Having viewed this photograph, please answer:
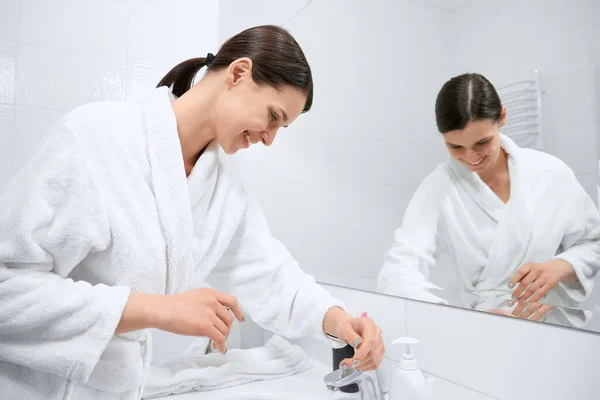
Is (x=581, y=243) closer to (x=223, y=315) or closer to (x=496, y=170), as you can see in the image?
(x=496, y=170)

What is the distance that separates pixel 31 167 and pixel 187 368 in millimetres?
699

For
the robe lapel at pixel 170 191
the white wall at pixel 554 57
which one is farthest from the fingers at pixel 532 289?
the robe lapel at pixel 170 191

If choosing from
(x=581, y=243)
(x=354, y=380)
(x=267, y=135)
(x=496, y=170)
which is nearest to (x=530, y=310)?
(x=581, y=243)

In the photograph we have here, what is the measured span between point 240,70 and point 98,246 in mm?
459

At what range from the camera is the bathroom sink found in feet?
3.41

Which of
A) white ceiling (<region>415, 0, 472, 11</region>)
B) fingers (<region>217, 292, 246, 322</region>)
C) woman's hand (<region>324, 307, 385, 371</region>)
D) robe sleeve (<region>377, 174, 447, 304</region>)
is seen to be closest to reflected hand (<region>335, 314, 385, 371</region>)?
woman's hand (<region>324, 307, 385, 371</region>)

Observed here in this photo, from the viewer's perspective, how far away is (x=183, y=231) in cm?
84

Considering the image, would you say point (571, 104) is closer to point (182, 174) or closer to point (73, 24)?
point (182, 174)

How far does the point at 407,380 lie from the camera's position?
799 mm

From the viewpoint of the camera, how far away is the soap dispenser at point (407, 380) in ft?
2.59

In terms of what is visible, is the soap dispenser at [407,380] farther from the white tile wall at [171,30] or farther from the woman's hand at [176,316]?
the white tile wall at [171,30]

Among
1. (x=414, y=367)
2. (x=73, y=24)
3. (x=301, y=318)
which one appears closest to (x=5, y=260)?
(x=301, y=318)

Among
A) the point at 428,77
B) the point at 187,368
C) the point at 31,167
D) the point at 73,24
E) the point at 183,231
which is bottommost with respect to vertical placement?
the point at 187,368

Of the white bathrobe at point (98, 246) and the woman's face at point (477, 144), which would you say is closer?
the white bathrobe at point (98, 246)
